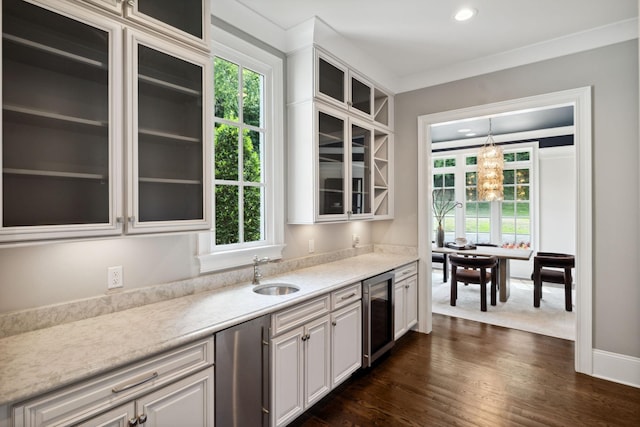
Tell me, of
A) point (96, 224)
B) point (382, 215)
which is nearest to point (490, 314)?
point (382, 215)

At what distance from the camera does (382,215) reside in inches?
147

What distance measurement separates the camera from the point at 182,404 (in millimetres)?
1477

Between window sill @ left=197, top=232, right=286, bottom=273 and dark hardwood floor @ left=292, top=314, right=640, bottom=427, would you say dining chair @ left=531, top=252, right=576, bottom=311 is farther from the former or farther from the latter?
window sill @ left=197, top=232, right=286, bottom=273

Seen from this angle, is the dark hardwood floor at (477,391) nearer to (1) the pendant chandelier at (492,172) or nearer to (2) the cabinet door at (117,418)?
(2) the cabinet door at (117,418)

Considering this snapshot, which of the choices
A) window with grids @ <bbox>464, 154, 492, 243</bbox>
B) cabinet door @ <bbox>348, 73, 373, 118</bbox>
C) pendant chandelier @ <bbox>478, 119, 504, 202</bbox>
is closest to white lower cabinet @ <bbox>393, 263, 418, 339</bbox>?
cabinet door @ <bbox>348, 73, 373, 118</bbox>

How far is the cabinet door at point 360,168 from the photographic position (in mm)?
3156

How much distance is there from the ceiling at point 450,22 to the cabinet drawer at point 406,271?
2.11m

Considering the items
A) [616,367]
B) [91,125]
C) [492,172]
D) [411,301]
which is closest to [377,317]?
[411,301]

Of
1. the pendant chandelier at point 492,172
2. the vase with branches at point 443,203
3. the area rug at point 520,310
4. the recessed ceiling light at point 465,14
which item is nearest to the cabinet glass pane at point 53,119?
the recessed ceiling light at point 465,14

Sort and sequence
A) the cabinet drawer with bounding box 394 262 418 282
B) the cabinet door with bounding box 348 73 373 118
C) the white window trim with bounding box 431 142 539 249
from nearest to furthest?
1. the cabinet door with bounding box 348 73 373 118
2. the cabinet drawer with bounding box 394 262 418 282
3. the white window trim with bounding box 431 142 539 249

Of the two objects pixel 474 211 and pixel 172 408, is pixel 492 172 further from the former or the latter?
pixel 172 408

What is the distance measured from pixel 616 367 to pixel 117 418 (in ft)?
11.7

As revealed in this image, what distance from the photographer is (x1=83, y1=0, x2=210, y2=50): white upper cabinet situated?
155cm

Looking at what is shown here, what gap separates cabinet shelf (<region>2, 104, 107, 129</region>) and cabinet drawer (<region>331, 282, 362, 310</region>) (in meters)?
1.72
